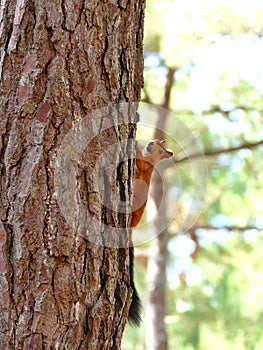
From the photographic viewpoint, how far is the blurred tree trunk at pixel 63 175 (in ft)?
4.40

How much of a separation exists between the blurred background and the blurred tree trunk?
7.77ft

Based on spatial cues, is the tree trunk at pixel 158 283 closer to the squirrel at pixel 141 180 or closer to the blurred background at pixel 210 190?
the blurred background at pixel 210 190

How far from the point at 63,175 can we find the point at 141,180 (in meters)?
0.52

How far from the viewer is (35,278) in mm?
1339

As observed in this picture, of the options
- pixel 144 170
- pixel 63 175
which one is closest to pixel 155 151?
pixel 144 170

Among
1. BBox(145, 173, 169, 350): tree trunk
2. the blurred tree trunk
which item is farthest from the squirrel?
BBox(145, 173, 169, 350): tree trunk

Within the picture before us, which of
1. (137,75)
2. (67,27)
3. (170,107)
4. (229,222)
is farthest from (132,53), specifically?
(229,222)

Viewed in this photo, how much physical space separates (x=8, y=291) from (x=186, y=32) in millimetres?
3642

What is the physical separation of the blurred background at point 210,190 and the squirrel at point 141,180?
185 centimetres

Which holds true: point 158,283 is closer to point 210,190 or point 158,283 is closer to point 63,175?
point 210,190

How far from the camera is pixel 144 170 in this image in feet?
6.36

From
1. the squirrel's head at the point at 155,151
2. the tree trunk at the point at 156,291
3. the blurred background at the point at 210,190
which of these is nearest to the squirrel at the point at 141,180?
the squirrel's head at the point at 155,151

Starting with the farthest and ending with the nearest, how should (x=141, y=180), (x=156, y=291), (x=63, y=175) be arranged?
(x=156, y=291), (x=141, y=180), (x=63, y=175)

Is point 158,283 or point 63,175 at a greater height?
point 158,283
